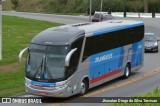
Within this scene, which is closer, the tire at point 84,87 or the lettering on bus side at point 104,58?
the tire at point 84,87

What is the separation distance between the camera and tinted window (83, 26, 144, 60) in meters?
19.7

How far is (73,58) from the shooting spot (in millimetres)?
17938

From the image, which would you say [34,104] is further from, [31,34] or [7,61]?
[31,34]

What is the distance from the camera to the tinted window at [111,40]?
1966 centimetres

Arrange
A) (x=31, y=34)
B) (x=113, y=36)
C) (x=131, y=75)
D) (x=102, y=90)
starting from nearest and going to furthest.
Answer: (x=102, y=90) → (x=113, y=36) → (x=131, y=75) → (x=31, y=34)

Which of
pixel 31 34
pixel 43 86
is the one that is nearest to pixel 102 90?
pixel 43 86

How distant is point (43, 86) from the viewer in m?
17.5

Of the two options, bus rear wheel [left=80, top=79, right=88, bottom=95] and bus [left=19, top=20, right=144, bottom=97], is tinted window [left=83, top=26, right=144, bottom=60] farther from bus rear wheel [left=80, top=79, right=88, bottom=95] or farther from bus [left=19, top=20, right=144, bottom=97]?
bus rear wheel [left=80, top=79, right=88, bottom=95]

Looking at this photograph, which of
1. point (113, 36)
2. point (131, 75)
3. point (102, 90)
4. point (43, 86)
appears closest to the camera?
point (43, 86)

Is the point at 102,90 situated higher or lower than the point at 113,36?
lower

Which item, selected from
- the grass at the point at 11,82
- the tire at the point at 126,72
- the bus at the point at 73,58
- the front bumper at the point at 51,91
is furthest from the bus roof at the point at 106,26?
the grass at the point at 11,82

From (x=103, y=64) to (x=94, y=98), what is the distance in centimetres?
283

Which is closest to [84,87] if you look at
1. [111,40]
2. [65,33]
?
[65,33]

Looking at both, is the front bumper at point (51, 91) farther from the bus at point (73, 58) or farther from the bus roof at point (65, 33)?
the bus roof at point (65, 33)
